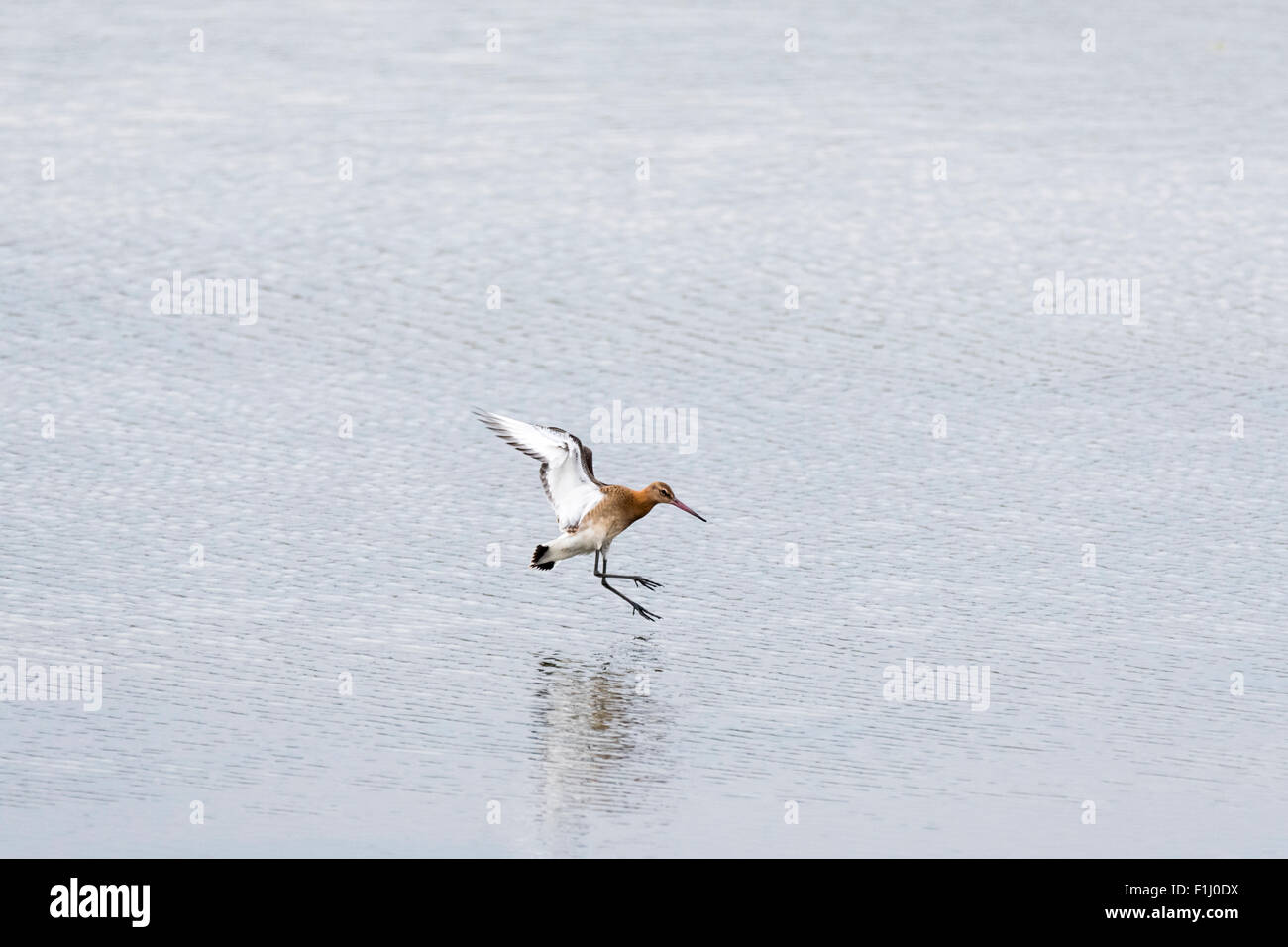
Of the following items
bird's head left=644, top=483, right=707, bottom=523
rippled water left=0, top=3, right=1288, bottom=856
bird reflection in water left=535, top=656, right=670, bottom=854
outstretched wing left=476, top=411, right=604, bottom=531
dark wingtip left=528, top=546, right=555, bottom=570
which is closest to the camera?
bird reflection in water left=535, top=656, right=670, bottom=854

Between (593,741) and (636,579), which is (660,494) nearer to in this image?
(636,579)

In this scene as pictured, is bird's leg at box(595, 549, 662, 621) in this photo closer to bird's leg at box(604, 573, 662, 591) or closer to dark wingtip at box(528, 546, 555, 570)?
bird's leg at box(604, 573, 662, 591)

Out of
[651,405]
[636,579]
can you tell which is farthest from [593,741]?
[651,405]

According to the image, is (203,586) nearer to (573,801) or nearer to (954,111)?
(573,801)

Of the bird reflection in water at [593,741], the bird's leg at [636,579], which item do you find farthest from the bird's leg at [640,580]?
the bird reflection in water at [593,741]

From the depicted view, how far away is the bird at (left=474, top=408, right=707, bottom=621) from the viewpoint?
513 inches

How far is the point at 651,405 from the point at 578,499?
159 inches

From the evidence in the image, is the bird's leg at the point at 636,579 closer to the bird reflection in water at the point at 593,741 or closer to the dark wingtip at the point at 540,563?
the dark wingtip at the point at 540,563

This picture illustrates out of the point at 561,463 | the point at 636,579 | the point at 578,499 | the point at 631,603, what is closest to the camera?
the point at 561,463

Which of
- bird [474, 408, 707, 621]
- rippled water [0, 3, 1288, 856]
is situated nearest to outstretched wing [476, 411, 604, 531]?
bird [474, 408, 707, 621]

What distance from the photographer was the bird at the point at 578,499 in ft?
42.8

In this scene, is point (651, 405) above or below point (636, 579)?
above

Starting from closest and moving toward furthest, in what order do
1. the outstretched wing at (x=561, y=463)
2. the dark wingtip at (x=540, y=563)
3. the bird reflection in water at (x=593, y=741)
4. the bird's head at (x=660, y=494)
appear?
the bird reflection in water at (x=593, y=741)
the outstretched wing at (x=561, y=463)
the dark wingtip at (x=540, y=563)
the bird's head at (x=660, y=494)

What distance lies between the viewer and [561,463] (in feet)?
43.0
